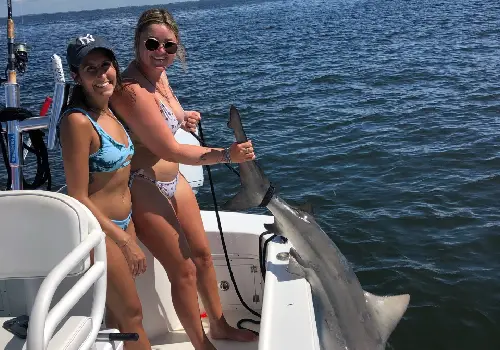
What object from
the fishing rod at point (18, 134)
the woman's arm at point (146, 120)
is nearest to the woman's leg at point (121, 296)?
the woman's arm at point (146, 120)

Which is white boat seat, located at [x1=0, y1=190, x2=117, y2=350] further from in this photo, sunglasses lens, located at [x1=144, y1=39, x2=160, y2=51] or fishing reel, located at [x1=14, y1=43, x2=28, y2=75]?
fishing reel, located at [x1=14, y1=43, x2=28, y2=75]

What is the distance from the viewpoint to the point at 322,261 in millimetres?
3379

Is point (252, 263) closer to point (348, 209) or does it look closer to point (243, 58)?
point (348, 209)

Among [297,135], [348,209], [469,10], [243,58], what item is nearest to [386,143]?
[297,135]

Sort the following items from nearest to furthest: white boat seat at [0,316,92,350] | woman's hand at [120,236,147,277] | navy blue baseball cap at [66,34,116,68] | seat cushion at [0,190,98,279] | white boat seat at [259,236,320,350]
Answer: white boat seat at [0,316,92,350] < seat cushion at [0,190,98,279] < white boat seat at [259,236,320,350] < navy blue baseball cap at [66,34,116,68] < woman's hand at [120,236,147,277]

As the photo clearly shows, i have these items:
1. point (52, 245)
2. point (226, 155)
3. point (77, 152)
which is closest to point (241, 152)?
point (226, 155)

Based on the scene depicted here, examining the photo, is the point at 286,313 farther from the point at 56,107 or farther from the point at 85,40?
the point at 85,40

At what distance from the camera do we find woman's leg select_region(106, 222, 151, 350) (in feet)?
9.77

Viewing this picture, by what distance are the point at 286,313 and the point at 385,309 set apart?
956 millimetres

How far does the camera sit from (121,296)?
3062 mm

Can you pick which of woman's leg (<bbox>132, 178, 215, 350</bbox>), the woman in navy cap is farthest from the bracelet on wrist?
the woman in navy cap

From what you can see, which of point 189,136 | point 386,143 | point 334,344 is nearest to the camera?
point 334,344

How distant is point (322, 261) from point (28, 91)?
19.4 m

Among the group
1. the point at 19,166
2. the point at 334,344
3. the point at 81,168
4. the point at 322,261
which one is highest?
the point at 81,168
